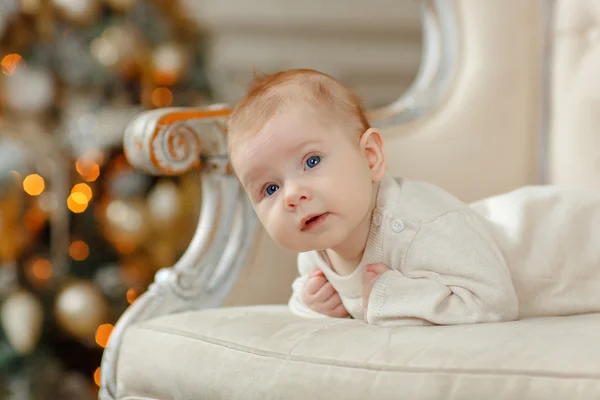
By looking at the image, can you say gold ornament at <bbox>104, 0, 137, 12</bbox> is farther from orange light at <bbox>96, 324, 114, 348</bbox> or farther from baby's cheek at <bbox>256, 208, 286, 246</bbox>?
baby's cheek at <bbox>256, 208, 286, 246</bbox>

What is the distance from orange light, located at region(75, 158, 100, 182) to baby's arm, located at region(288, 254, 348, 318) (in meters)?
1.27

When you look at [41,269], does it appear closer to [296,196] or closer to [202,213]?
[202,213]

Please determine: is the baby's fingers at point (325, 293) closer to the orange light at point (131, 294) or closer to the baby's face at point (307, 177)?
the baby's face at point (307, 177)

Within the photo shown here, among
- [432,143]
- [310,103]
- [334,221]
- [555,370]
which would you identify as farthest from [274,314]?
[432,143]

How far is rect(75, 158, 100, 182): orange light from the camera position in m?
2.25

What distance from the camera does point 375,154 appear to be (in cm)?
99

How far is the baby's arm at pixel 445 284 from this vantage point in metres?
0.92

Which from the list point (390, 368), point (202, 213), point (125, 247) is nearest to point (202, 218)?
point (202, 213)

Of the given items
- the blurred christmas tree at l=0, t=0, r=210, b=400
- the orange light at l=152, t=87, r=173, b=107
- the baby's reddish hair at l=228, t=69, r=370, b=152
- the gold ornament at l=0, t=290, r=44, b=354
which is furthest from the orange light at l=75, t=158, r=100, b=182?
the baby's reddish hair at l=228, t=69, r=370, b=152

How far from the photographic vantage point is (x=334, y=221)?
94 centimetres

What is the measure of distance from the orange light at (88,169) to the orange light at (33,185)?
120 millimetres

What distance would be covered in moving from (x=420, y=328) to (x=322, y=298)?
26 cm

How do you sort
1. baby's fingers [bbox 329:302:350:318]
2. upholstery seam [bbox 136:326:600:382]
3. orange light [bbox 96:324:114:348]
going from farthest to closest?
orange light [bbox 96:324:114:348] → baby's fingers [bbox 329:302:350:318] → upholstery seam [bbox 136:326:600:382]

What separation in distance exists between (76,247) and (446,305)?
5.19ft
